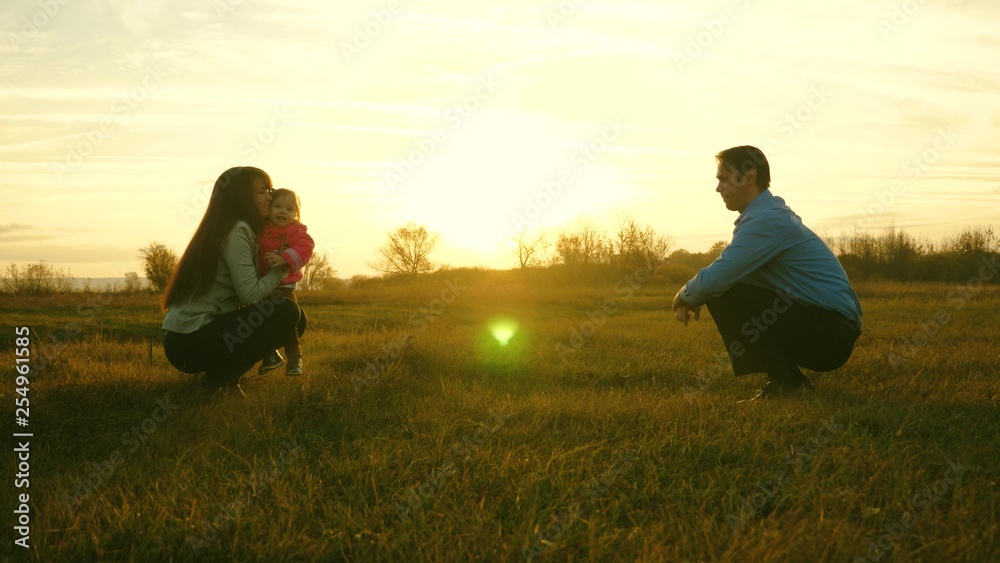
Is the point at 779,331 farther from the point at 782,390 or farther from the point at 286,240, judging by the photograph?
the point at 286,240

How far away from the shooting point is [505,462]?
3.25m

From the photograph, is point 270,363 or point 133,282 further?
point 133,282

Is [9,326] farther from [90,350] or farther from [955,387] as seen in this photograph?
[955,387]

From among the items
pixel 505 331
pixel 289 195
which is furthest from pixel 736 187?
pixel 505 331

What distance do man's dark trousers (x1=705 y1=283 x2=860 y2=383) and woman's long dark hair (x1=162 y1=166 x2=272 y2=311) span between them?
3513mm

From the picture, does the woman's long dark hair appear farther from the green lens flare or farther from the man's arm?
the green lens flare

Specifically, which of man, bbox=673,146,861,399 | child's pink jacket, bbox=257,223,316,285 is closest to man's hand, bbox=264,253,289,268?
child's pink jacket, bbox=257,223,316,285

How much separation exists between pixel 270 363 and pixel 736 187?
3839mm

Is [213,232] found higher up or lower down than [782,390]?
higher up

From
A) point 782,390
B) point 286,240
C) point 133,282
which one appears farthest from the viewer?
point 133,282

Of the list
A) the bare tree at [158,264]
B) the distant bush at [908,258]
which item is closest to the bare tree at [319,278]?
the bare tree at [158,264]

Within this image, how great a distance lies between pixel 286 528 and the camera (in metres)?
2.66

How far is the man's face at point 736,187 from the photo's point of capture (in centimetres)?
473

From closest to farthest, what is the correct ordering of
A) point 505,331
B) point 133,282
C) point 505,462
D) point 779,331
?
1. point 505,462
2. point 779,331
3. point 505,331
4. point 133,282
